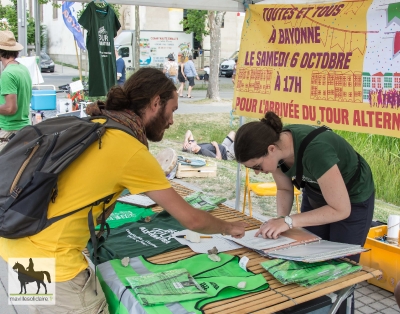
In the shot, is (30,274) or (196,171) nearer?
(30,274)

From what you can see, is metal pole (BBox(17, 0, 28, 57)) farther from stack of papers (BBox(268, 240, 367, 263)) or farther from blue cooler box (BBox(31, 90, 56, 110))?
stack of papers (BBox(268, 240, 367, 263))

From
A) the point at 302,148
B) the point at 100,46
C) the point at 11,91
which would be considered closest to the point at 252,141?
the point at 302,148

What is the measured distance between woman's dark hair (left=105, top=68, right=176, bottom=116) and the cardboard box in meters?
4.30

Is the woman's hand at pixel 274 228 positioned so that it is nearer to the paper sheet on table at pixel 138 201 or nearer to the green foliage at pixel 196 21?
the paper sheet on table at pixel 138 201

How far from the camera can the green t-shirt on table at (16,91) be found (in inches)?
151

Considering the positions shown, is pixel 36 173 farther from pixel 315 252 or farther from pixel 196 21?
pixel 196 21

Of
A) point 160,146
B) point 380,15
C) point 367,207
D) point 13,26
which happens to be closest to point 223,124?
point 160,146

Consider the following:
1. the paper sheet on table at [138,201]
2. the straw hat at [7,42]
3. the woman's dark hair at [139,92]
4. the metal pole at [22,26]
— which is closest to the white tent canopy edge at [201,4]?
the straw hat at [7,42]

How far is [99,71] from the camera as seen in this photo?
221 inches

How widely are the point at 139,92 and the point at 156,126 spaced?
15 centimetres

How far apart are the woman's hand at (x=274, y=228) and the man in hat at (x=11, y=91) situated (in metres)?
2.68

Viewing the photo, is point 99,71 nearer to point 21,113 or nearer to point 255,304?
point 21,113

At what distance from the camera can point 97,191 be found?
5.06ft

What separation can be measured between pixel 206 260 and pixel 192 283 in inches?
9.7
